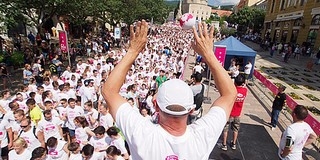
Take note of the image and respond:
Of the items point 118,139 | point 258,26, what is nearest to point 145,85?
point 118,139

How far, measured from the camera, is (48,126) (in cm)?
548

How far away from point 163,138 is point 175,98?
26 centimetres

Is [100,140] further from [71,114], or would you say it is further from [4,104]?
[4,104]

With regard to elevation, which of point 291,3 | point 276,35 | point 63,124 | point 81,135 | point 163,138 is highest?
point 291,3

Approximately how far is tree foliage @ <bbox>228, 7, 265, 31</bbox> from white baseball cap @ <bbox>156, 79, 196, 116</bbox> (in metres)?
Result: 58.7

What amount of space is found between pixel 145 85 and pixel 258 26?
54.0 metres

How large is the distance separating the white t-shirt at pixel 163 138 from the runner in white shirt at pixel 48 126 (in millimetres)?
4505

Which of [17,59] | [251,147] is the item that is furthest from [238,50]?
[17,59]

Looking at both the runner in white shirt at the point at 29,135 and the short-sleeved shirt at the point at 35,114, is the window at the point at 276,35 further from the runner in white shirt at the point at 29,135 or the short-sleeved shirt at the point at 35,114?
the runner in white shirt at the point at 29,135

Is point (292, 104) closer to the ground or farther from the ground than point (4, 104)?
closer to the ground

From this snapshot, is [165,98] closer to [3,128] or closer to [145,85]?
[3,128]

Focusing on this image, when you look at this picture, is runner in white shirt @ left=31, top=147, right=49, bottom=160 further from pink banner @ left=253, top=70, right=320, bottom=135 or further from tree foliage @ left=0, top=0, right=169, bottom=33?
tree foliage @ left=0, top=0, right=169, bottom=33

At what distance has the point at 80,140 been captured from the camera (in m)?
5.60

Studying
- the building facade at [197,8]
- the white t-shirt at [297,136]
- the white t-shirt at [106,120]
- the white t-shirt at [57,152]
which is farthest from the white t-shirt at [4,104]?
the building facade at [197,8]
